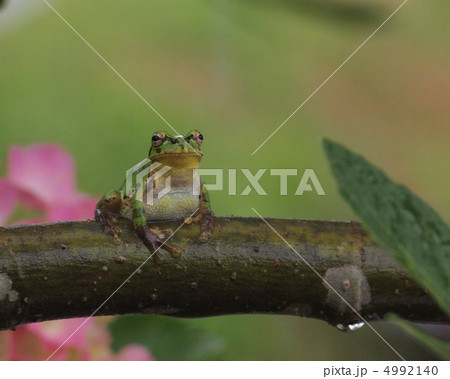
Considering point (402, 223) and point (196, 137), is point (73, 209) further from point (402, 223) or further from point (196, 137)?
point (402, 223)

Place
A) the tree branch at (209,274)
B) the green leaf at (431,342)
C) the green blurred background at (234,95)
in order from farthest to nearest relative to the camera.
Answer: the green blurred background at (234,95), the tree branch at (209,274), the green leaf at (431,342)

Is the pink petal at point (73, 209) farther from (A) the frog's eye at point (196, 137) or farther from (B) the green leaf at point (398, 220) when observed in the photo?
(B) the green leaf at point (398, 220)

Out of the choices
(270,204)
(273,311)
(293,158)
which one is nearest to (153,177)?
→ (273,311)

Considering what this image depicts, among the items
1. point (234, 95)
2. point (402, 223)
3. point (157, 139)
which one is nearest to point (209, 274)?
point (402, 223)

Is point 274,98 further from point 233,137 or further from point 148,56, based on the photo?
point 148,56

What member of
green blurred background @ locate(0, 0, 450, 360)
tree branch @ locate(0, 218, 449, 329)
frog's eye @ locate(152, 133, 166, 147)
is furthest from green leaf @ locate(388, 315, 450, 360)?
green blurred background @ locate(0, 0, 450, 360)

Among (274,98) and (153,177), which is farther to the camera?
(274,98)

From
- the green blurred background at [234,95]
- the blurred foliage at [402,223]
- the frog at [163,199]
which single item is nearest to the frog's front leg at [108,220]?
the frog at [163,199]
